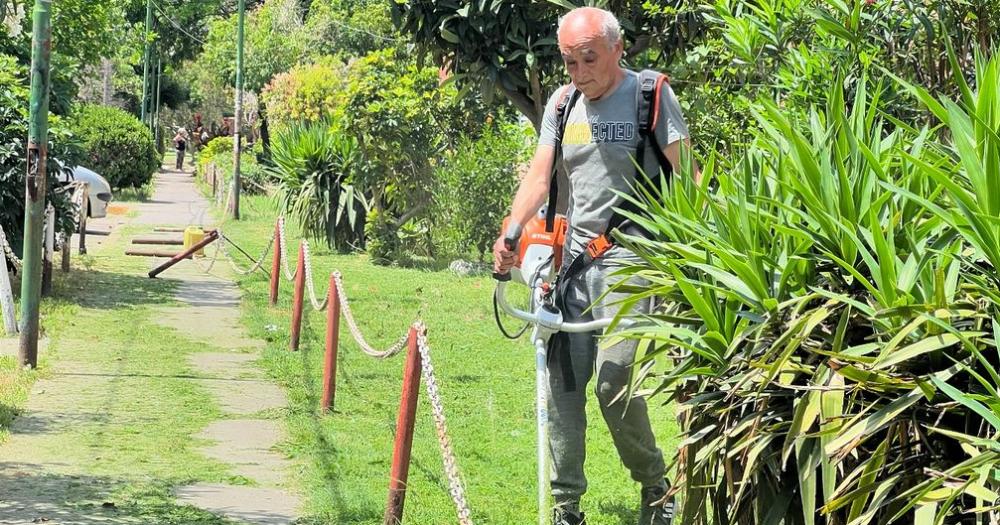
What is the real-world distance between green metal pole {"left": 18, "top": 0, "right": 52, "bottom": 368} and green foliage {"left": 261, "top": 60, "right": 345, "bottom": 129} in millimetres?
24548

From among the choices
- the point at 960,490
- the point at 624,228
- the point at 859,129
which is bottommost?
the point at 960,490

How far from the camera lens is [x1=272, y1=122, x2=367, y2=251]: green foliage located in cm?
2083

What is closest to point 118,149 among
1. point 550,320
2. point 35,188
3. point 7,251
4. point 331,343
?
point 7,251

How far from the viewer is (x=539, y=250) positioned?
5816 millimetres

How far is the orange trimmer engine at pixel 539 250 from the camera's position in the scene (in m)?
5.72

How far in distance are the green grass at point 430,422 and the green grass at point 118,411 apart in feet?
2.04

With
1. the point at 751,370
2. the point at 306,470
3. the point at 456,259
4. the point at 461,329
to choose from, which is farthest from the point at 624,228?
the point at 456,259

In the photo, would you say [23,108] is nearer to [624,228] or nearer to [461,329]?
[461,329]

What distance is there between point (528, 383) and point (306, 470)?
301cm

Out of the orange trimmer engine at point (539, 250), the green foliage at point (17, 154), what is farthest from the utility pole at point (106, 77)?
the orange trimmer engine at point (539, 250)

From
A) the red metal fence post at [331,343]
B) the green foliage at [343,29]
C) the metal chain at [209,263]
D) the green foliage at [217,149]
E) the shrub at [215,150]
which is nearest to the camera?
the red metal fence post at [331,343]

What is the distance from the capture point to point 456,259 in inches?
766

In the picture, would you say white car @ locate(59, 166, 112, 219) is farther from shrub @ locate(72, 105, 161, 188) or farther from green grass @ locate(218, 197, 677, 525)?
green grass @ locate(218, 197, 677, 525)

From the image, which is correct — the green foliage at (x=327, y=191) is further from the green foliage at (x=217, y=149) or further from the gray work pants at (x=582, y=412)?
the green foliage at (x=217, y=149)
